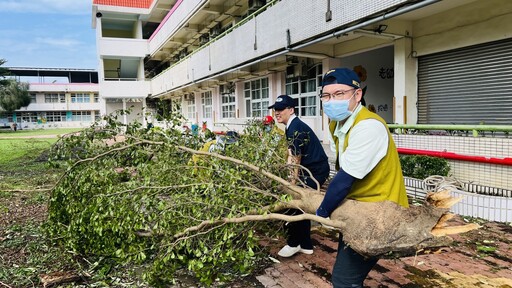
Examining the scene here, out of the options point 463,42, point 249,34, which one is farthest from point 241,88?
point 463,42

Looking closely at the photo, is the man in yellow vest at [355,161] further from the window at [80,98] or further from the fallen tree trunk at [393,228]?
the window at [80,98]

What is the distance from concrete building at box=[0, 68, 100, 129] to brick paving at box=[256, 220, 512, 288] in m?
58.8

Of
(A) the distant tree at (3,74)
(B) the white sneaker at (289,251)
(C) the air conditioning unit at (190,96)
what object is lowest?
(B) the white sneaker at (289,251)

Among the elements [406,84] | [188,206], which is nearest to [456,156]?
[406,84]

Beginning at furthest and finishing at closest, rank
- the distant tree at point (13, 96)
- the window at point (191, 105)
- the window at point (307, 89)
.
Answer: the distant tree at point (13, 96) → the window at point (191, 105) → the window at point (307, 89)

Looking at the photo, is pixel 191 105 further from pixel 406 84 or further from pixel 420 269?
pixel 420 269

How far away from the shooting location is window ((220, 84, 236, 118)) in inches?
717

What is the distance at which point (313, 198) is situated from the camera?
2844mm

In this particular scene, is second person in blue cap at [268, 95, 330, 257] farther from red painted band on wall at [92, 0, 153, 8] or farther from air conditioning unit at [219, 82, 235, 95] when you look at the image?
red painted band on wall at [92, 0, 153, 8]

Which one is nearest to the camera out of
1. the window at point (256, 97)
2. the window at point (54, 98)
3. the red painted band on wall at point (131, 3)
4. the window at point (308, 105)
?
the window at point (308, 105)

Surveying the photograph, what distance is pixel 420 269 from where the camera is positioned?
3.77m

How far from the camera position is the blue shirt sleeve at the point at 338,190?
2082 mm

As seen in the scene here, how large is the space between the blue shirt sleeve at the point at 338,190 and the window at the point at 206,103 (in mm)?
20008

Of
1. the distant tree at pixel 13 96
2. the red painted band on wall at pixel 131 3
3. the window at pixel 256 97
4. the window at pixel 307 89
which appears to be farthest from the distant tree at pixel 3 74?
the window at pixel 307 89
